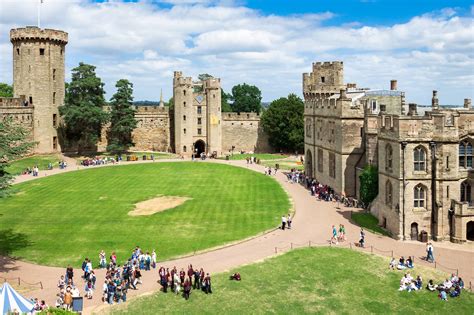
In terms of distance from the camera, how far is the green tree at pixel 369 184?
131ft

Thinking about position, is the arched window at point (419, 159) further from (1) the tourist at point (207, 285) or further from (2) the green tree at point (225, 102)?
(2) the green tree at point (225, 102)

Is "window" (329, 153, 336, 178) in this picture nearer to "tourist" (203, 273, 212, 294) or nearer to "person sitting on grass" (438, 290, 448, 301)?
"person sitting on grass" (438, 290, 448, 301)

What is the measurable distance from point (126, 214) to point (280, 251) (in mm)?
15365

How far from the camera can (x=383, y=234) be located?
35.4 metres

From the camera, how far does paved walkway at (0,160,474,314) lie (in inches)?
1038

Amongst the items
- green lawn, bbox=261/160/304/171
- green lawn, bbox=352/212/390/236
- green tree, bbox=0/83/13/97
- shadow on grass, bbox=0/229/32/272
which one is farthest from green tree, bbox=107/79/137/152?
green lawn, bbox=352/212/390/236

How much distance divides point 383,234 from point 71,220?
2386 cm

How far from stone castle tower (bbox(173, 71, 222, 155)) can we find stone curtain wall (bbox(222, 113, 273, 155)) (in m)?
5.22

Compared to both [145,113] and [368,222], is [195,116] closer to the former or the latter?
[145,113]

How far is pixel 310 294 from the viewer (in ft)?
82.2

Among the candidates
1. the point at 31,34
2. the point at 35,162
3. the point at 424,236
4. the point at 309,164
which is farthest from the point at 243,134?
the point at 424,236

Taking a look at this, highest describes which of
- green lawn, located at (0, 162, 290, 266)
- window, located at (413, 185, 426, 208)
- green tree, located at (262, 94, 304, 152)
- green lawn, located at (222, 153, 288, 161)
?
green tree, located at (262, 94, 304, 152)

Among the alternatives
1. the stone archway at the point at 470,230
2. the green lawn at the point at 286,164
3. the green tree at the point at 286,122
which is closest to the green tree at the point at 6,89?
the green tree at the point at 286,122

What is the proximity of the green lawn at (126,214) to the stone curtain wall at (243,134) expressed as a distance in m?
29.1
